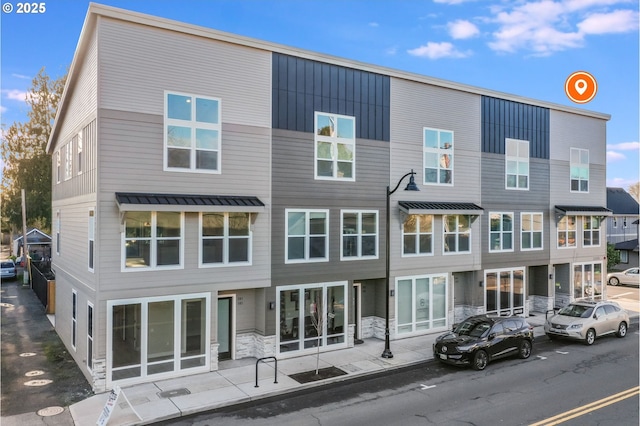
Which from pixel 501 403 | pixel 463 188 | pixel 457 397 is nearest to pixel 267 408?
pixel 457 397

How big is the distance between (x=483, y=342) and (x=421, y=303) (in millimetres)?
4765

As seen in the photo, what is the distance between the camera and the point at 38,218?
46.8m

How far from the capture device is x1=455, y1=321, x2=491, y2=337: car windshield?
51.1 ft

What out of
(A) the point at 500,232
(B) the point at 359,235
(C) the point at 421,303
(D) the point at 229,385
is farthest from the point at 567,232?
(D) the point at 229,385

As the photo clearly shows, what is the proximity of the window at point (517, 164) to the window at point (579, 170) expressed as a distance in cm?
404

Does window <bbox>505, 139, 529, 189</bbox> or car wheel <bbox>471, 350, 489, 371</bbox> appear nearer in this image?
car wheel <bbox>471, 350, 489, 371</bbox>

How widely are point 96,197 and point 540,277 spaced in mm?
22026

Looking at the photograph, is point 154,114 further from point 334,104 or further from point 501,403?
point 501,403

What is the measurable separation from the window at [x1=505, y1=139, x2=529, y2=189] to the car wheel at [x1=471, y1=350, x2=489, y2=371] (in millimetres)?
10399

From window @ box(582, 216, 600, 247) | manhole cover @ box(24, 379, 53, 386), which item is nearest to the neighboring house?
manhole cover @ box(24, 379, 53, 386)

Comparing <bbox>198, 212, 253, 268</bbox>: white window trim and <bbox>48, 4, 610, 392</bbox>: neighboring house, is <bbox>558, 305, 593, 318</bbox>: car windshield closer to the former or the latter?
<bbox>48, 4, 610, 392</bbox>: neighboring house

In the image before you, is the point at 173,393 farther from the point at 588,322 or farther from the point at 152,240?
the point at 588,322

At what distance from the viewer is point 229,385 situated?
1330 centimetres

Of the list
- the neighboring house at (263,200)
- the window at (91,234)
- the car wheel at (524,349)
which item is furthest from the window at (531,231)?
the window at (91,234)
